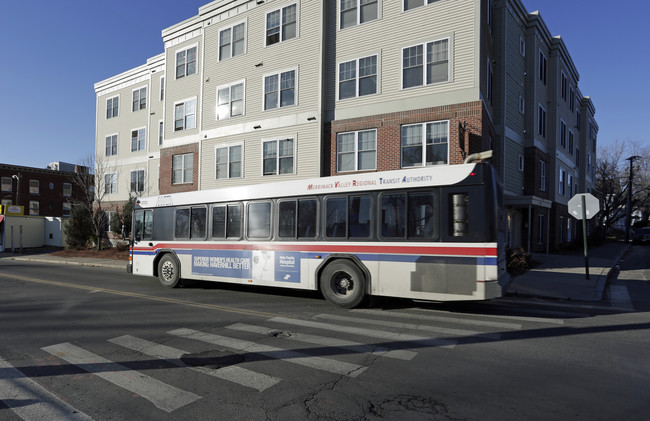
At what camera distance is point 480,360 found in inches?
207

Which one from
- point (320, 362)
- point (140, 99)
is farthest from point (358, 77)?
point (140, 99)

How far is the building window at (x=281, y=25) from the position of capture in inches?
734

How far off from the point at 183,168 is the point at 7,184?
133 ft

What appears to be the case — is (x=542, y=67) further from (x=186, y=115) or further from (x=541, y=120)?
(x=186, y=115)

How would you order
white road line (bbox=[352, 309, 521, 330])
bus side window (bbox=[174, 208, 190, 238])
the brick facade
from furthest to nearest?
the brick facade, bus side window (bbox=[174, 208, 190, 238]), white road line (bbox=[352, 309, 521, 330])

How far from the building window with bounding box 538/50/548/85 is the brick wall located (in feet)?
30.2

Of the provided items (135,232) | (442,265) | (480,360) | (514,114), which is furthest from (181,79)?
(480,360)

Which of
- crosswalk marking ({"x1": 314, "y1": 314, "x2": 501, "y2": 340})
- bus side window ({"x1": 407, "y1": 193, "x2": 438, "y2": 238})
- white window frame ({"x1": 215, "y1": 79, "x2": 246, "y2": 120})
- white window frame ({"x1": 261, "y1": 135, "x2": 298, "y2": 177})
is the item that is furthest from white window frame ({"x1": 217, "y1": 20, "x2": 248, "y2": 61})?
crosswalk marking ({"x1": 314, "y1": 314, "x2": 501, "y2": 340})

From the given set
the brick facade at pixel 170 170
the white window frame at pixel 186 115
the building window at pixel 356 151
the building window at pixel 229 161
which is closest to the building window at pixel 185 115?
the white window frame at pixel 186 115

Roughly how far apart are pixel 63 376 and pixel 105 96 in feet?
114

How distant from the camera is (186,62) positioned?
23031 millimetres

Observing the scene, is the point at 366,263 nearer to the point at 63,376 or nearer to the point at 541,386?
the point at 541,386

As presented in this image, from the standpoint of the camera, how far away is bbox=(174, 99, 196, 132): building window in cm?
2253

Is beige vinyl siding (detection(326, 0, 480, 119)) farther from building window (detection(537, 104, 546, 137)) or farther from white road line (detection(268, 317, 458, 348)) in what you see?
building window (detection(537, 104, 546, 137))
